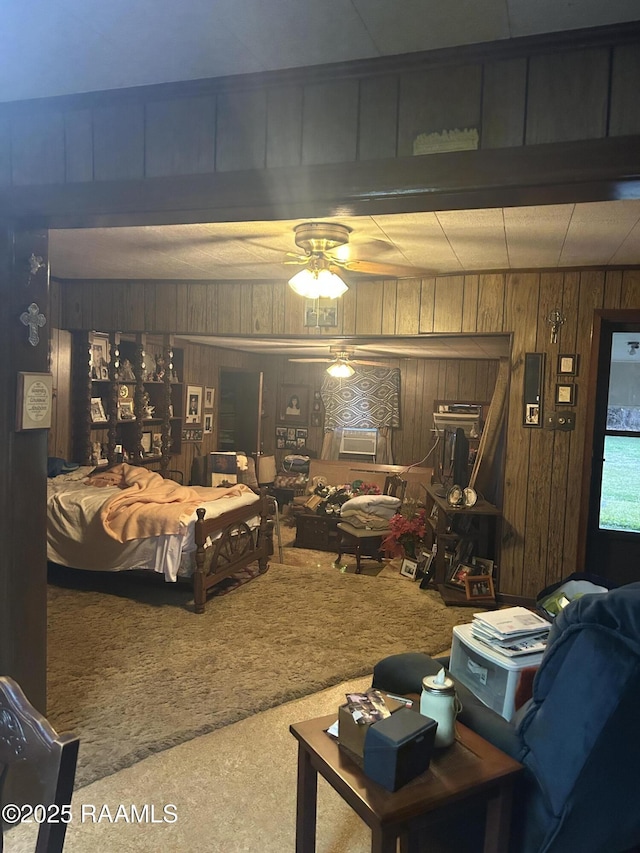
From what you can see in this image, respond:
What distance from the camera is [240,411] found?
8.34m

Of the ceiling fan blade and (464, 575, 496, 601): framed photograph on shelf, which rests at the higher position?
the ceiling fan blade

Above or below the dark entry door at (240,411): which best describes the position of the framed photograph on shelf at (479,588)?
below

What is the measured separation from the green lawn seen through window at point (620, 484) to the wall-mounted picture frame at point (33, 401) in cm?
367

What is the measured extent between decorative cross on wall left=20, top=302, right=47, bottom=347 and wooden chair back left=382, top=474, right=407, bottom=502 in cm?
480

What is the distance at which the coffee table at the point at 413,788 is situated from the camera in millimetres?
1382

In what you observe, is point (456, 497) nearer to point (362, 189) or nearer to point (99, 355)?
point (362, 189)

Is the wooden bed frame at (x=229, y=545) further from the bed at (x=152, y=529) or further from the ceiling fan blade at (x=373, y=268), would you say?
the ceiling fan blade at (x=373, y=268)

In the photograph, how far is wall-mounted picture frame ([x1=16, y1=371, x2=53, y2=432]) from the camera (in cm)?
218

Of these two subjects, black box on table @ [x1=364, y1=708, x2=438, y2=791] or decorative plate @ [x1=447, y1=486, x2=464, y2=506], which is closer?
black box on table @ [x1=364, y1=708, x2=438, y2=791]

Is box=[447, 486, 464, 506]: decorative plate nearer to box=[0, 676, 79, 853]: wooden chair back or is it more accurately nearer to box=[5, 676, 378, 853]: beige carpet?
box=[5, 676, 378, 853]: beige carpet

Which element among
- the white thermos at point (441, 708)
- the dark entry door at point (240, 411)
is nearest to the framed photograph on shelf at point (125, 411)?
the dark entry door at point (240, 411)

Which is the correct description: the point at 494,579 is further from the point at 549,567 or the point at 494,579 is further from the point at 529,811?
the point at 529,811

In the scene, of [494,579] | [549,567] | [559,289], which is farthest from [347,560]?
[559,289]

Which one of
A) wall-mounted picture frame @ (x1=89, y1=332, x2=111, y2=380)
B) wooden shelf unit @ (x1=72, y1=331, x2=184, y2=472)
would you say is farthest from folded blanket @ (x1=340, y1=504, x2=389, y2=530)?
wall-mounted picture frame @ (x1=89, y1=332, x2=111, y2=380)
